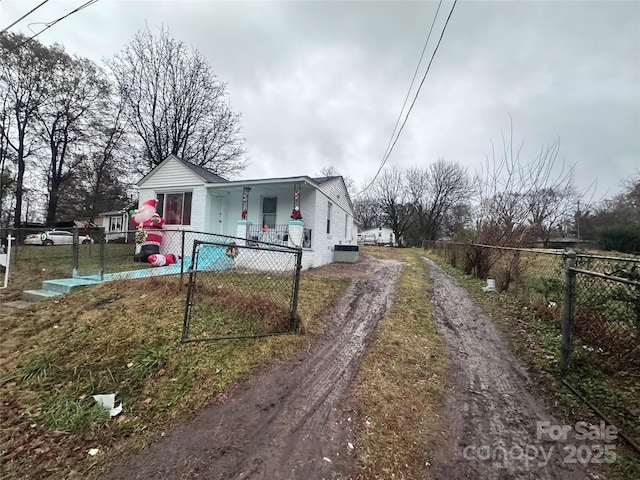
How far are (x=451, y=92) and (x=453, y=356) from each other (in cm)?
721

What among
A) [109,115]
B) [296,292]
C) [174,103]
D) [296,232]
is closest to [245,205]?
[296,232]

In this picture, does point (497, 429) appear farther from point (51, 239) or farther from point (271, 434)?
point (51, 239)

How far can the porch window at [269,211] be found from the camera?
1113 cm

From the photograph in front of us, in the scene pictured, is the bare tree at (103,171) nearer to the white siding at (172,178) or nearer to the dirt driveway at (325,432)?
the white siding at (172,178)

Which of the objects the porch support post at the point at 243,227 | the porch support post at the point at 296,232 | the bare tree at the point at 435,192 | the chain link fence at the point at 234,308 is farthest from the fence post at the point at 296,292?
the bare tree at the point at 435,192

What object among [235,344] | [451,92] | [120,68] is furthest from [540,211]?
[120,68]

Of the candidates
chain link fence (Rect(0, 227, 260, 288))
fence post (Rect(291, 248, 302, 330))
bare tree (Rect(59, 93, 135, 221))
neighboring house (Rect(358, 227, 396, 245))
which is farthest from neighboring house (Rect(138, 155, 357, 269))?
neighboring house (Rect(358, 227, 396, 245))

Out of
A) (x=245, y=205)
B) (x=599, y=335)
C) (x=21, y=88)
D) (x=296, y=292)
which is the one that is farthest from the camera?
(x=21, y=88)

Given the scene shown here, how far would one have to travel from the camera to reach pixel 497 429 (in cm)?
227

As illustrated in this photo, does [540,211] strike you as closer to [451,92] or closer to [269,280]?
[451,92]

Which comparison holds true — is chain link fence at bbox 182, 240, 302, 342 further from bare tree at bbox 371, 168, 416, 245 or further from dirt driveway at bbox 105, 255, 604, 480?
bare tree at bbox 371, 168, 416, 245

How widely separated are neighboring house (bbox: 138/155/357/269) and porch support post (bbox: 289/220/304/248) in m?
0.27

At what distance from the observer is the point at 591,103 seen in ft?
29.5

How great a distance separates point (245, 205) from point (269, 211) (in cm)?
112
